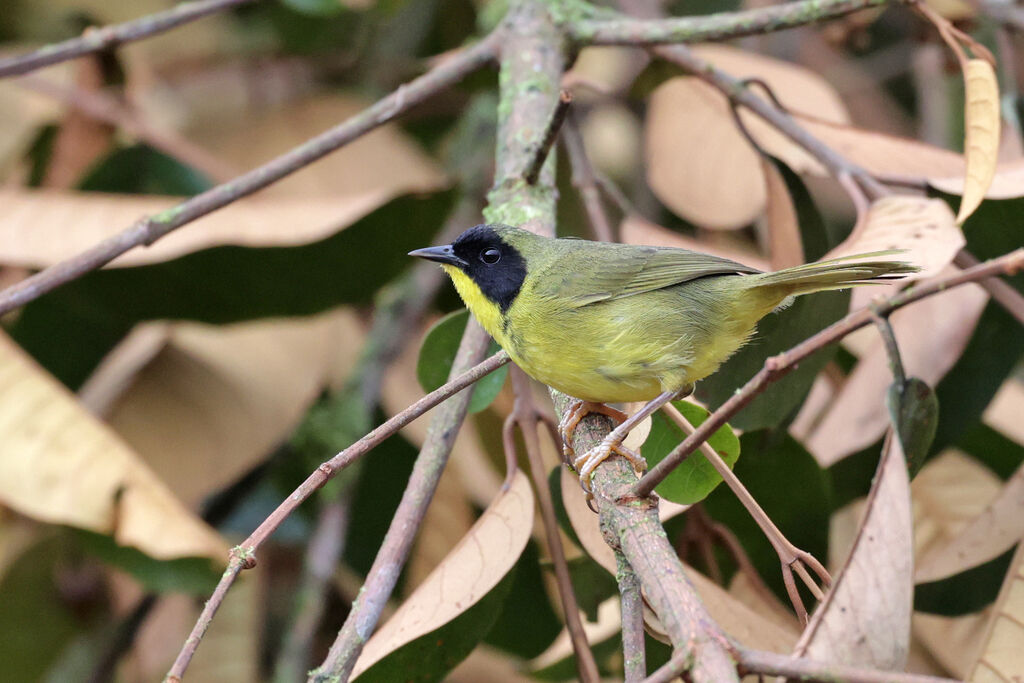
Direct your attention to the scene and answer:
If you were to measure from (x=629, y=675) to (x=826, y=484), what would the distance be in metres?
1.20

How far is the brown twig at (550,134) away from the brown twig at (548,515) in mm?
421

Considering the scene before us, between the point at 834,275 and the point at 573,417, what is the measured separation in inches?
23.6

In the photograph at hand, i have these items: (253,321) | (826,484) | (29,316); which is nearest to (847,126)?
(826,484)

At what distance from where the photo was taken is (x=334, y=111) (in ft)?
A: 14.9

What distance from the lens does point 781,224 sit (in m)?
2.60

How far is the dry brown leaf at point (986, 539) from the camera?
2.21 metres

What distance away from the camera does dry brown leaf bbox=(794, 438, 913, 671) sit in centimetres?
119

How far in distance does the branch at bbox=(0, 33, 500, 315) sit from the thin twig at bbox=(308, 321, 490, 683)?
0.59 metres

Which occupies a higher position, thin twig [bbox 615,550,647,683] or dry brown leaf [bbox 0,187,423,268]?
dry brown leaf [bbox 0,187,423,268]

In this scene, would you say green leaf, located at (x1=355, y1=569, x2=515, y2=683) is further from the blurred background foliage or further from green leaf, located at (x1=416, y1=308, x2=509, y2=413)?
green leaf, located at (x1=416, y1=308, x2=509, y2=413)

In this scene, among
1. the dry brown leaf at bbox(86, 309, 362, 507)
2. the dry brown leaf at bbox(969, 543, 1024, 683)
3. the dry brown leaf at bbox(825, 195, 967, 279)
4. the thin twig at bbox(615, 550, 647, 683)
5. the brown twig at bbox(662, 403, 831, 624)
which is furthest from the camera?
the dry brown leaf at bbox(86, 309, 362, 507)

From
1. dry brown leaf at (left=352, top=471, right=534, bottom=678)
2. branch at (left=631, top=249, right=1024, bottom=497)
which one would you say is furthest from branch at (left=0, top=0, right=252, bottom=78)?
branch at (left=631, top=249, right=1024, bottom=497)

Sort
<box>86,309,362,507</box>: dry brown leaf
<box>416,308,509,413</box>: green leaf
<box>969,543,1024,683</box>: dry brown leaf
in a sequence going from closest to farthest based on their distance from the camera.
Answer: <box>969,543,1024,683</box>: dry brown leaf < <box>416,308,509,413</box>: green leaf < <box>86,309,362,507</box>: dry brown leaf

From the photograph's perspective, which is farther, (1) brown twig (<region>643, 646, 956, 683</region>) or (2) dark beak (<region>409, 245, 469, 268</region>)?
(2) dark beak (<region>409, 245, 469, 268</region>)
